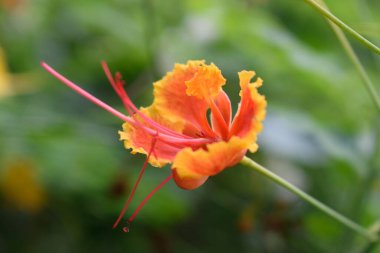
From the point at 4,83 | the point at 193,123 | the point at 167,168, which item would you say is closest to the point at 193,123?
the point at 193,123

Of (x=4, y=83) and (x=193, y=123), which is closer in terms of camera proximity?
(x=193, y=123)

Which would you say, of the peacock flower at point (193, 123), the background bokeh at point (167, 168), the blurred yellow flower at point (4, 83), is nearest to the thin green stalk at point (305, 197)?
the peacock flower at point (193, 123)

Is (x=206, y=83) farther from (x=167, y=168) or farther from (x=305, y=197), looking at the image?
(x=167, y=168)

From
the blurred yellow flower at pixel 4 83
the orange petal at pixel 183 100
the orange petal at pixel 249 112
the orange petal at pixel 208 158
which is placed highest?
the orange petal at pixel 249 112

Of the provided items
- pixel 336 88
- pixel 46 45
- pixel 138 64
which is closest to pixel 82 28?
pixel 46 45

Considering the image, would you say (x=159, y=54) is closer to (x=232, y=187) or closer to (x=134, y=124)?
→ (x=232, y=187)

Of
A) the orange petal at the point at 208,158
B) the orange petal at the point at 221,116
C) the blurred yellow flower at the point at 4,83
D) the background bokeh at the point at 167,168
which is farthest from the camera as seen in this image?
the blurred yellow flower at the point at 4,83

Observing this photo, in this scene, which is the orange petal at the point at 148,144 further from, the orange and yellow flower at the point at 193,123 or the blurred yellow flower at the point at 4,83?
the blurred yellow flower at the point at 4,83
